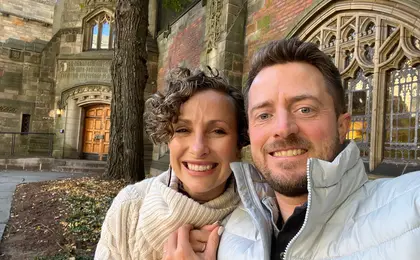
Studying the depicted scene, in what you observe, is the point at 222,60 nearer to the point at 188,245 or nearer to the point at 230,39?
the point at 230,39

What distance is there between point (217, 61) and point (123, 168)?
11.1 ft

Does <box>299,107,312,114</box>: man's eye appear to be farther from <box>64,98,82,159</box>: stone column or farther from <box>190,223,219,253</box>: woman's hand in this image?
<box>64,98,82,159</box>: stone column

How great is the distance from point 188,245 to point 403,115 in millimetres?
4185

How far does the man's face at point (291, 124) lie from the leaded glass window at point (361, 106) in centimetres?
397

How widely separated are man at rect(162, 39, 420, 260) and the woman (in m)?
0.12

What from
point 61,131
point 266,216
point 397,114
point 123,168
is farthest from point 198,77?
point 61,131

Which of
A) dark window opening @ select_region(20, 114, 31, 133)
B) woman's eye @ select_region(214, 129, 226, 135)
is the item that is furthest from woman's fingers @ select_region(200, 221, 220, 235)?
dark window opening @ select_region(20, 114, 31, 133)

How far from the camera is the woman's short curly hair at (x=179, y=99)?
1.45m

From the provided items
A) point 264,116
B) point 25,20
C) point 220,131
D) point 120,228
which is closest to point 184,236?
point 120,228

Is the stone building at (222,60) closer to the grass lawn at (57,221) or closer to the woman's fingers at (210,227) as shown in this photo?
the woman's fingers at (210,227)

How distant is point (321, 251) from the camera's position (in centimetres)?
99

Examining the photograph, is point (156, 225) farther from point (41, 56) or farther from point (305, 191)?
point (41, 56)

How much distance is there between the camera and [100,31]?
1435 cm

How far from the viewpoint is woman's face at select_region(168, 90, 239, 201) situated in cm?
141
